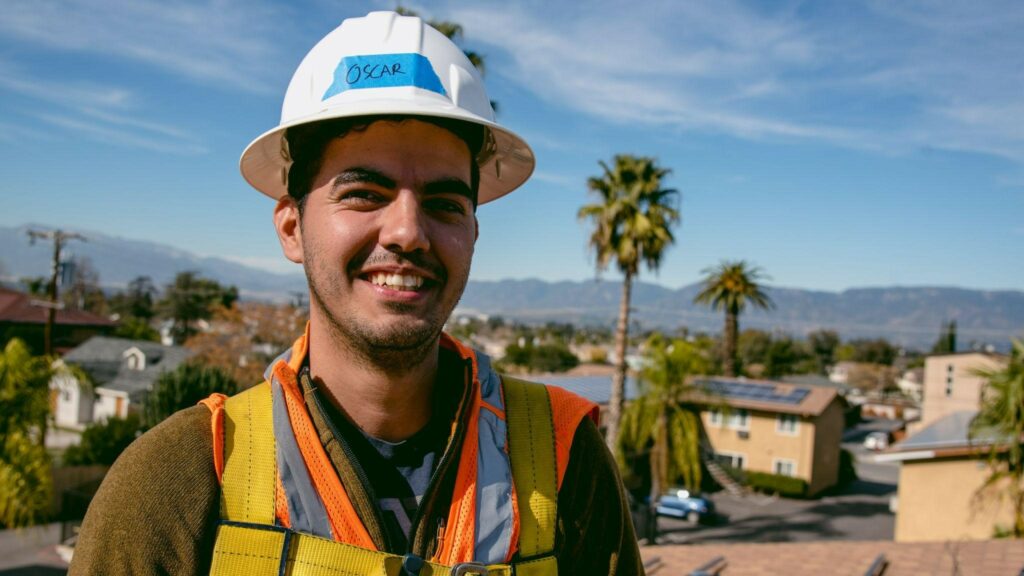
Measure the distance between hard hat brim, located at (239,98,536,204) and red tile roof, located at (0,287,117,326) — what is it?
53883 millimetres

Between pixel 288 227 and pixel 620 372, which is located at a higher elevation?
pixel 288 227

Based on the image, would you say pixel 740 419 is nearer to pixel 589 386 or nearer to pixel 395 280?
pixel 589 386

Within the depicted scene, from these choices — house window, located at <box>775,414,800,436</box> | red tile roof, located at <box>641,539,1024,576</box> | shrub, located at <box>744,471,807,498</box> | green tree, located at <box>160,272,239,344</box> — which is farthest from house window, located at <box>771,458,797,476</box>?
green tree, located at <box>160,272,239,344</box>

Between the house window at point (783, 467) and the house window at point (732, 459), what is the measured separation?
1626 millimetres

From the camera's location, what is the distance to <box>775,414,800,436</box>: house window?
38.1m

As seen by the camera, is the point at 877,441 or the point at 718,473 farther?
the point at 877,441

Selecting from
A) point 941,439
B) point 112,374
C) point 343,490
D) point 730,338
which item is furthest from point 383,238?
point 112,374

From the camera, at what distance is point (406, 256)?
5.84ft

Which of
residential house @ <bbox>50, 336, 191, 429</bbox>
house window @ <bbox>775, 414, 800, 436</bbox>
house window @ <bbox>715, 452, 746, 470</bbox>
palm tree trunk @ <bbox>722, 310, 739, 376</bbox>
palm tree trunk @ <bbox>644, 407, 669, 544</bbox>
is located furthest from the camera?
palm tree trunk @ <bbox>722, 310, 739, 376</bbox>

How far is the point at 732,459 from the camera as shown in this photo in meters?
40.3

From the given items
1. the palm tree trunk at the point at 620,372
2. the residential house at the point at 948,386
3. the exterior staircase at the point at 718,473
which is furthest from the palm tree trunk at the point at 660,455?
the residential house at the point at 948,386

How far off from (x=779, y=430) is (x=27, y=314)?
48967 mm

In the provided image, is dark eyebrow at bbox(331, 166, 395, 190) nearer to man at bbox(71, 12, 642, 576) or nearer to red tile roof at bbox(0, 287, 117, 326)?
man at bbox(71, 12, 642, 576)

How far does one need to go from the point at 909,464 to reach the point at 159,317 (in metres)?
92.7
